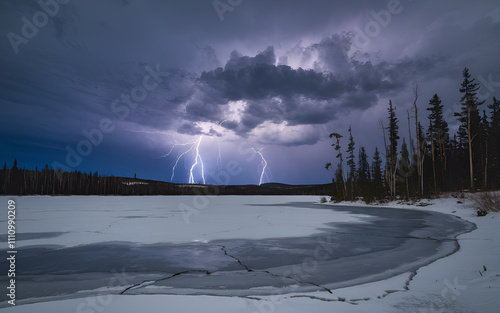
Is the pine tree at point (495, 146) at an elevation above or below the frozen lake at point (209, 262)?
above

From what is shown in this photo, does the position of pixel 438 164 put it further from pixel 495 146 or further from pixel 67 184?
pixel 67 184

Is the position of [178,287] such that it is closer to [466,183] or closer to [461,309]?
[461,309]

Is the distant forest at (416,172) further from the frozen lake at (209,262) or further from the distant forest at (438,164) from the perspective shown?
the frozen lake at (209,262)

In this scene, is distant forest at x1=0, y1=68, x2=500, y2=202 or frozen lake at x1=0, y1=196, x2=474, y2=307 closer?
frozen lake at x1=0, y1=196, x2=474, y2=307

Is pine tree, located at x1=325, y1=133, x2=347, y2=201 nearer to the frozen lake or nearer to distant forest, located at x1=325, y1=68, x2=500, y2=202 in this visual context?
distant forest, located at x1=325, y1=68, x2=500, y2=202

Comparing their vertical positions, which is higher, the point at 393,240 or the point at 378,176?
the point at 378,176

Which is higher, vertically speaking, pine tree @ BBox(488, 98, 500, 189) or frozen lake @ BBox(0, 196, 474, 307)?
pine tree @ BBox(488, 98, 500, 189)

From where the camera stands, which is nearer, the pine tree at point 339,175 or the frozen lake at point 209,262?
the frozen lake at point 209,262

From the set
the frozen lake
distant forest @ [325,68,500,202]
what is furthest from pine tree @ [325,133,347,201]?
the frozen lake

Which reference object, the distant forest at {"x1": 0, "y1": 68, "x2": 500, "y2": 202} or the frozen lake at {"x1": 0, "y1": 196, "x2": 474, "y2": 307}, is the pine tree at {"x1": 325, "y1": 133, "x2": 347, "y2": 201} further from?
the frozen lake at {"x1": 0, "y1": 196, "x2": 474, "y2": 307}

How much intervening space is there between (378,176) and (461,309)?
1477 inches

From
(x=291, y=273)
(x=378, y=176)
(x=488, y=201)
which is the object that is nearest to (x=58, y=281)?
(x=291, y=273)

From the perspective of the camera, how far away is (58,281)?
4141 mm

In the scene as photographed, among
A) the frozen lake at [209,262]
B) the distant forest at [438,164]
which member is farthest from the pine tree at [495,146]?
the frozen lake at [209,262]
